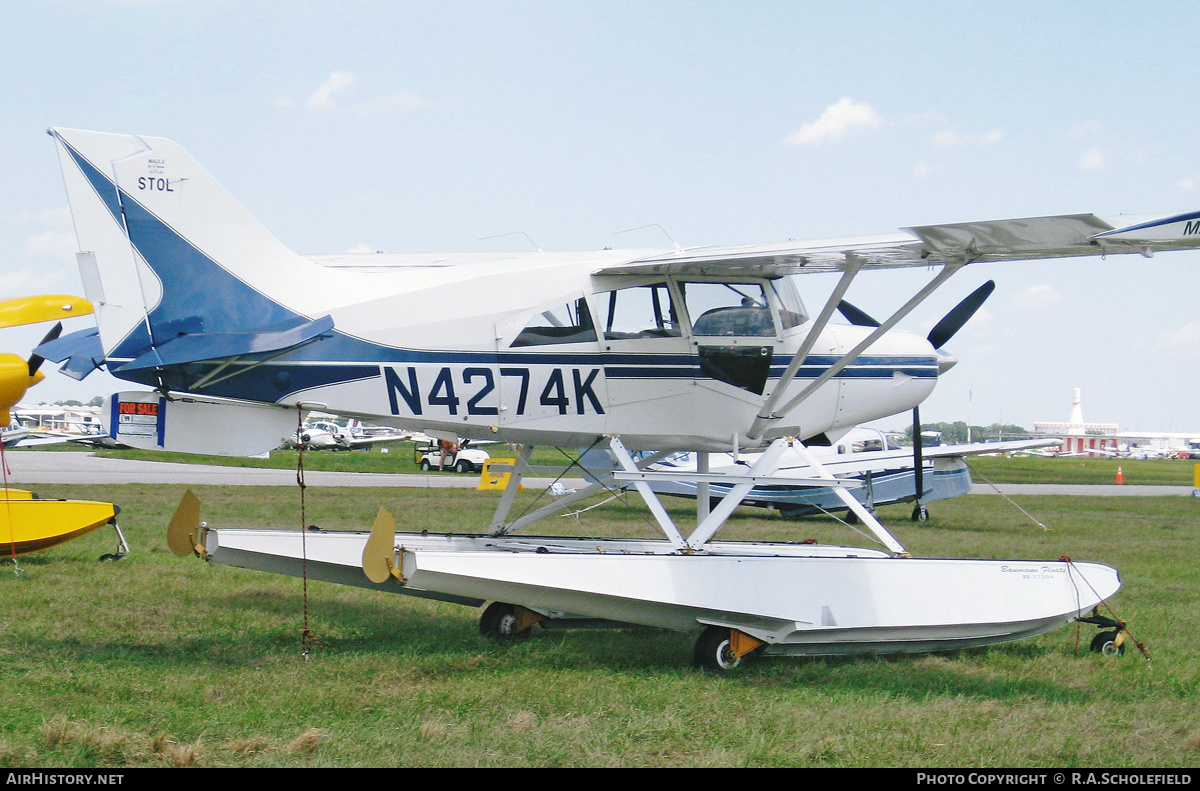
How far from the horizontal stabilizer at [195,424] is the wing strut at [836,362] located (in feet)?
12.5

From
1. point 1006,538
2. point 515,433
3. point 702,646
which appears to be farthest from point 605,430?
point 1006,538

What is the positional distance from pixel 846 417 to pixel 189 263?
223 inches

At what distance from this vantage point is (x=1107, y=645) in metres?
7.85

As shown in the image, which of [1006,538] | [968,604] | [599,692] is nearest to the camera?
[599,692]

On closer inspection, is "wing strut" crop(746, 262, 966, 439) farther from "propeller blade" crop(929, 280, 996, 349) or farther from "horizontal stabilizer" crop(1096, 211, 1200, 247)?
"horizontal stabilizer" crop(1096, 211, 1200, 247)

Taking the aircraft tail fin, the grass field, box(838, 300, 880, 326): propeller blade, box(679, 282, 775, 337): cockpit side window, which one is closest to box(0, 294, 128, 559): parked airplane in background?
the grass field

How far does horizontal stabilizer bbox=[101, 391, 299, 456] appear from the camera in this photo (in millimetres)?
6527

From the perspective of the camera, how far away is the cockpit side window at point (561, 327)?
24.7ft

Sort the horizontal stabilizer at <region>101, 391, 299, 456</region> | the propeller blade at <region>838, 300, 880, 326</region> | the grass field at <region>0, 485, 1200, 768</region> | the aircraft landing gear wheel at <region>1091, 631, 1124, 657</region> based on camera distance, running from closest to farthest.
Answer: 1. the grass field at <region>0, 485, 1200, 768</region>
2. the horizontal stabilizer at <region>101, 391, 299, 456</region>
3. the aircraft landing gear wheel at <region>1091, 631, 1124, 657</region>
4. the propeller blade at <region>838, 300, 880, 326</region>

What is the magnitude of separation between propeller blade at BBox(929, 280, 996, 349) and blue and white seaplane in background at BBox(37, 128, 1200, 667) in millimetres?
30

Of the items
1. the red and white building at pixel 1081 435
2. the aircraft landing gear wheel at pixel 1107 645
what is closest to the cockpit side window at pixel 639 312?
the aircraft landing gear wheel at pixel 1107 645

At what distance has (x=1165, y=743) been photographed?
17.6 ft

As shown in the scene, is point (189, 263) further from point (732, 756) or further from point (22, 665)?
point (732, 756)

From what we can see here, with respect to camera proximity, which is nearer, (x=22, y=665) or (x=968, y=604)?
(x=22, y=665)
